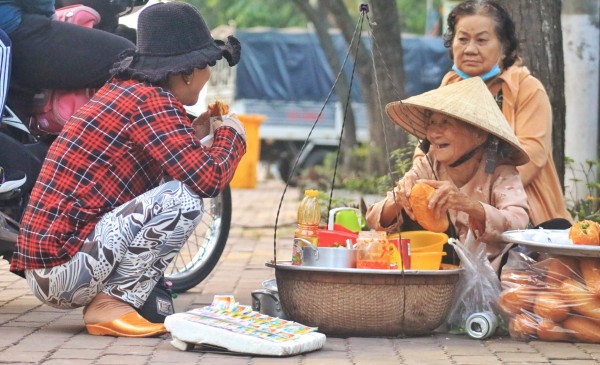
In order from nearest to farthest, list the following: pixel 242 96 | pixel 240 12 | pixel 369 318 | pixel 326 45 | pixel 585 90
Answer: pixel 369 318, pixel 585 90, pixel 326 45, pixel 242 96, pixel 240 12

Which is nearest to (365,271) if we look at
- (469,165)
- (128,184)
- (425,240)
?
(425,240)

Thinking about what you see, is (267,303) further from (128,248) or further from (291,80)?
(291,80)

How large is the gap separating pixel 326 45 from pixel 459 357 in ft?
38.4

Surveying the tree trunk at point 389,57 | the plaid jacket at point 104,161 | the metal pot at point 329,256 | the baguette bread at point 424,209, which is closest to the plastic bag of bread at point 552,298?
the baguette bread at point 424,209

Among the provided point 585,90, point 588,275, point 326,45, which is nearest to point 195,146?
point 588,275

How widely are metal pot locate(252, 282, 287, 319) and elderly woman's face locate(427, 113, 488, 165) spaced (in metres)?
0.99

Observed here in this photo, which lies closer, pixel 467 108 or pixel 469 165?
pixel 467 108

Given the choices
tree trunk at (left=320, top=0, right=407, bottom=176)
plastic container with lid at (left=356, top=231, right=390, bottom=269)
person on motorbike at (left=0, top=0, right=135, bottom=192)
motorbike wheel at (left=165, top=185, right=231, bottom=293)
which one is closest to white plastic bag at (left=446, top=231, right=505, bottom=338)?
plastic container with lid at (left=356, top=231, right=390, bottom=269)

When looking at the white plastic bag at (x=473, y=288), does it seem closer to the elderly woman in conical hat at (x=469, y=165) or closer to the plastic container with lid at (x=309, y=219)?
the elderly woman in conical hat at (x=469, y=165)

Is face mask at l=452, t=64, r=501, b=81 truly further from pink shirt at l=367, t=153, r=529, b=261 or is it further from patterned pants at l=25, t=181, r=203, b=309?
patterned pants at l=25, t=181, r=203, b=309

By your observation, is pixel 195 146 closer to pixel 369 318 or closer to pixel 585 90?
pixel 369 318

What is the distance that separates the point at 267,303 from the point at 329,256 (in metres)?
0.50

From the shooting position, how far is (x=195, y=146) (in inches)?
181

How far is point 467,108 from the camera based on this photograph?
5070mm
